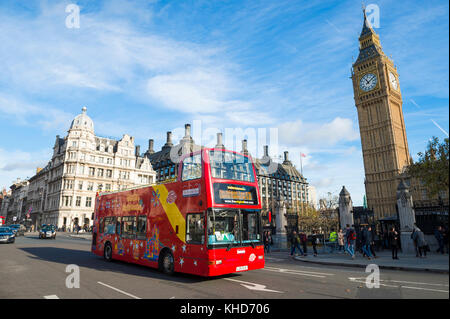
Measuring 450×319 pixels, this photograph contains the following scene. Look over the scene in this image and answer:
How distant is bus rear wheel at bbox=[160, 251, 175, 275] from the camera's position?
10.7 metres

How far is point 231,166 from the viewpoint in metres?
10.6

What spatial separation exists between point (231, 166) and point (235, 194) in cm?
110

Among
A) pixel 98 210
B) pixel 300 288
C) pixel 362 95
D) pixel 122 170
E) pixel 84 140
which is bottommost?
pixel 300 288

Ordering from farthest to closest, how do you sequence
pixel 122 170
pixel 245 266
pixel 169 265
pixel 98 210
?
1. pixel 122 170
2. pixel 98 210
3. pixel 169 265
4. pixel 245 266

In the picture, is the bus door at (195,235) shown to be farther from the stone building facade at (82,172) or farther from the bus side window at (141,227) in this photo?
the stone building facade at (82,172)

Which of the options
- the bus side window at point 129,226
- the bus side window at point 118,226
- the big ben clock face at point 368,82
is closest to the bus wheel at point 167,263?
the bus side window at point 129,226

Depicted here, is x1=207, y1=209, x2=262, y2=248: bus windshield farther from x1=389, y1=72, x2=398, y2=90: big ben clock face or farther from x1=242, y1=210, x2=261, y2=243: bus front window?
x1=389, y1=72, x2=398, y2=90: big ben clock face

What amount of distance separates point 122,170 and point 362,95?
64918 millimetres

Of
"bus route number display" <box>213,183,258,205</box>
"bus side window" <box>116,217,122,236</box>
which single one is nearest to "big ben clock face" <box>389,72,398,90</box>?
"bus route number display" <box>213,183,258,205</box>

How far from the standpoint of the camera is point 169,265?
35.7ft

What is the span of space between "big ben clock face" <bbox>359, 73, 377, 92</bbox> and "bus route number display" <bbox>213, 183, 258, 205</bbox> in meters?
71.6

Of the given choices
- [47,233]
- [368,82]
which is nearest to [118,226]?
[47,233]

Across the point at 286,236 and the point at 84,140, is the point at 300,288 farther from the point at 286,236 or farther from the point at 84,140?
the point at 84,140
